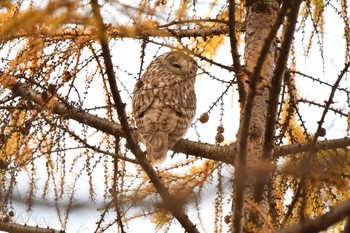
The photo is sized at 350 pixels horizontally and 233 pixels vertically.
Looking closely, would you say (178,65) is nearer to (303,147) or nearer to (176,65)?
(176,65)

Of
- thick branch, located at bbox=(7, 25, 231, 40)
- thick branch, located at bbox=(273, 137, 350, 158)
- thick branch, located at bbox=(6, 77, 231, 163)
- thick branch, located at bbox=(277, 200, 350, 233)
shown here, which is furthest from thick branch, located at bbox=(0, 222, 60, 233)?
thick branch, located at bbox=(277, 200, 350, 233)

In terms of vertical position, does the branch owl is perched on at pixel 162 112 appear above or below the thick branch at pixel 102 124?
above

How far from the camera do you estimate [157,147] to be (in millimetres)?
4293

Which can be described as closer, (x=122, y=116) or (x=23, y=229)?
(x=122, y=116)

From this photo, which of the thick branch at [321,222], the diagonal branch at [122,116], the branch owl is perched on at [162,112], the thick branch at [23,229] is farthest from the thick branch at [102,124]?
the thick branch at [321,222]

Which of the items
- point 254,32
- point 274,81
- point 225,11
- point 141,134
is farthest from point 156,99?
point 274,81

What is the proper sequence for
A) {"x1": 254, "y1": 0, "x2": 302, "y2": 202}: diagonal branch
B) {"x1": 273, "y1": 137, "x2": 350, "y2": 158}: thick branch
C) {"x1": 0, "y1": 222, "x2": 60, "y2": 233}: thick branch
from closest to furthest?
{"x1": 254, "y1": 0, "x2": 302, "y2": 202}: diagonal branch < {"x1": 0, "y1": 222, "x2": 60, "y2": 233}: thick branch < {"x1": 273, "y1": 137, "x2": 350, "y2": 158}: thick branch

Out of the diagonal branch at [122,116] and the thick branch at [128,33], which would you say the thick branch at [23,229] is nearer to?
the diagonal branch at [122,116]

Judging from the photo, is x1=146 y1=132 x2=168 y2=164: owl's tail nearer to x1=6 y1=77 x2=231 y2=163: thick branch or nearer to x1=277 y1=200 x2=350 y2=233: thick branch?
x1=6 y1=77 x2=231 y2=163: thick branch

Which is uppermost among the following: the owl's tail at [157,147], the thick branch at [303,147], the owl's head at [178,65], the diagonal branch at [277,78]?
the owl's head at [178,65]

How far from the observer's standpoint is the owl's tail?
13.9 ft

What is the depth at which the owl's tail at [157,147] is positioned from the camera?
4.23 m

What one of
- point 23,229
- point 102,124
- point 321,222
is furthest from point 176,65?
point 321,222

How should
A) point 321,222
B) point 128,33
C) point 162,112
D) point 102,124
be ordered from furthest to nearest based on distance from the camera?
point 162,112
point 102,124
point 128,33
point 321,222
